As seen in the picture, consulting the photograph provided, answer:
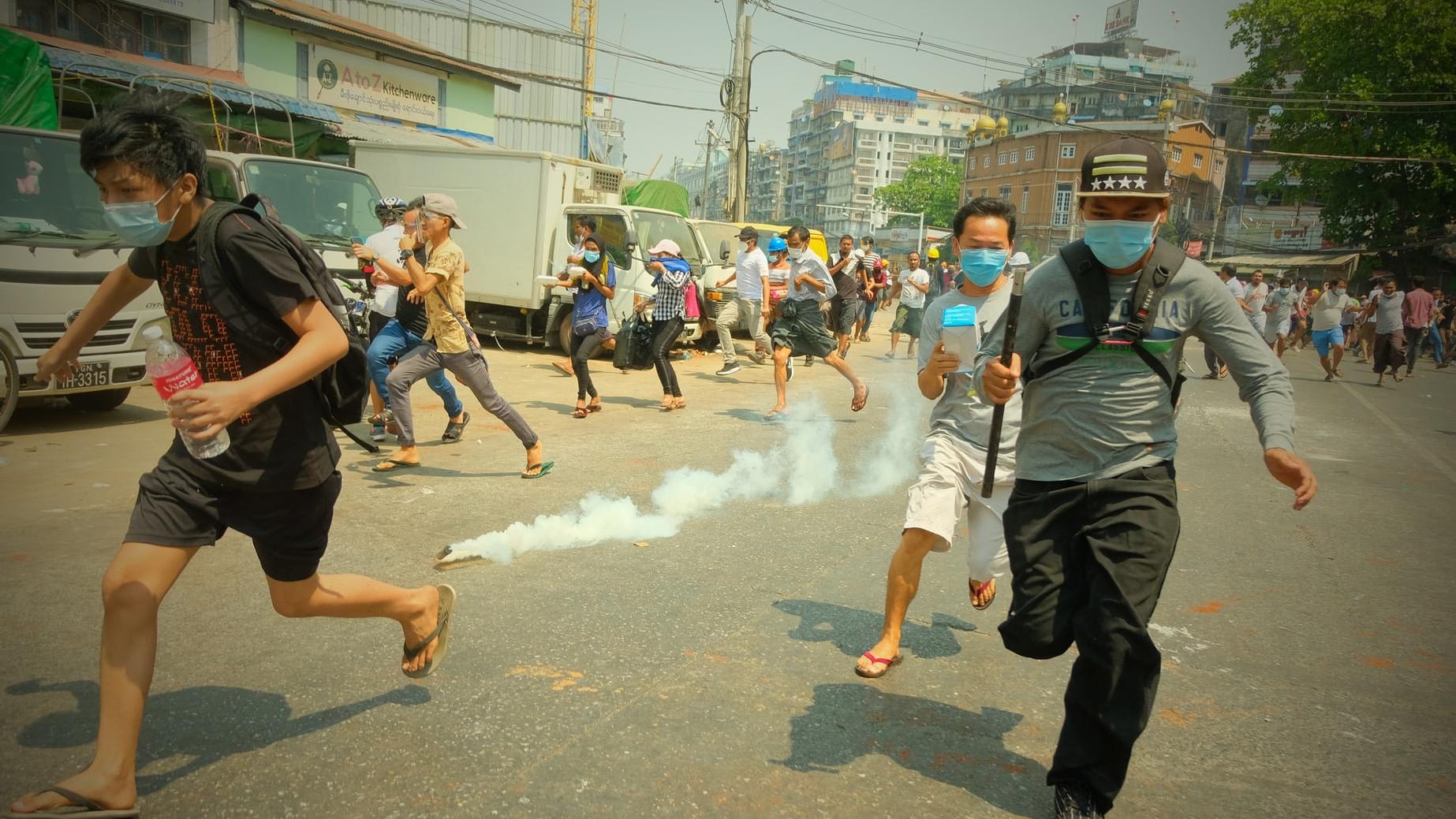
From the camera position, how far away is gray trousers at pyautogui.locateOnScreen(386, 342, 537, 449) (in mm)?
6723

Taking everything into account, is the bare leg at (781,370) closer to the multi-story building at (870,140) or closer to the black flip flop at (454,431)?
the black flip flop at (454,431)

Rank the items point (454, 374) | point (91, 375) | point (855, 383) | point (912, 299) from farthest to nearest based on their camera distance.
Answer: point (912, 299) → point (855, 383) → point (91, 375) → point (454, 374)

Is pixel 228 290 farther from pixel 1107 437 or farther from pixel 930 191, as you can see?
pixel 930 191

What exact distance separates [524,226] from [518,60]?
27653 mm

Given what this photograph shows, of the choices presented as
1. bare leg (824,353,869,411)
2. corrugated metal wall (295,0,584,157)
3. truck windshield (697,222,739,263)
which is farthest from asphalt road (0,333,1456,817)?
corrugated metal wall (295,0,584,157)

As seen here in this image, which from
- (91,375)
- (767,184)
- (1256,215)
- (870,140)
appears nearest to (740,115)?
(91,375)

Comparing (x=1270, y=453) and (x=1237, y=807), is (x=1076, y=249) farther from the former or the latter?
(x=1237, y=807)

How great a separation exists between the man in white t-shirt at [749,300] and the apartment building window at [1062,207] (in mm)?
71369

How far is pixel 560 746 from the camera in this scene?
300cm

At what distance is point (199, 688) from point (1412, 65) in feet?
145

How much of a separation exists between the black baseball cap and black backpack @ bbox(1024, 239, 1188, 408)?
7.2 inches

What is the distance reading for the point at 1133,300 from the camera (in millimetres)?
2715

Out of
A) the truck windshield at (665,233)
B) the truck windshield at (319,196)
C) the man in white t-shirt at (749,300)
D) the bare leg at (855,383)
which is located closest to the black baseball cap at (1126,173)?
the bare leg at (855,383)

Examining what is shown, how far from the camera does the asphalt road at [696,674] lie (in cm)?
283
